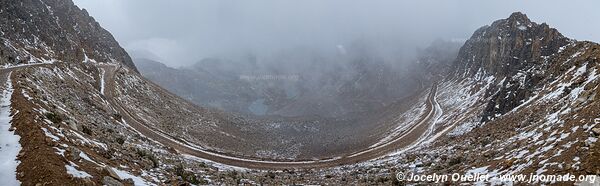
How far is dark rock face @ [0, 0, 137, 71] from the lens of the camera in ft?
182

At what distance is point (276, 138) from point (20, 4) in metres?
54.8

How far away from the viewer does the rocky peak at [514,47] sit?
221 ft

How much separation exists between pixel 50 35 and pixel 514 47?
91.1m

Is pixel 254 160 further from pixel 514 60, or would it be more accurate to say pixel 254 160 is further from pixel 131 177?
pixel 514 60

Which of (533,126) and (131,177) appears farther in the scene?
(533,126)

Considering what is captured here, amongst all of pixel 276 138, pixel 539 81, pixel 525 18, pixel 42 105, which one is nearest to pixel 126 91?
pixel 276 138

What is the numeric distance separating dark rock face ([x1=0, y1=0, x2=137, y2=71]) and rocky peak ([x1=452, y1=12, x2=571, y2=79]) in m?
72.4

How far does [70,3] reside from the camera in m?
97.7

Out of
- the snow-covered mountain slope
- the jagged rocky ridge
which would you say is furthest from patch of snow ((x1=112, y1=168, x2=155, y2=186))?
the snow-covered mountain slope

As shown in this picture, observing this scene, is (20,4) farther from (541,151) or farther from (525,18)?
(525,18)

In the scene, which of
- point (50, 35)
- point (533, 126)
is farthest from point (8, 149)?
point (50, 35)

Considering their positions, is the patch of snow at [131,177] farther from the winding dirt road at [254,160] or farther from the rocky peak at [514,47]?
the rocky peak at [514,47]

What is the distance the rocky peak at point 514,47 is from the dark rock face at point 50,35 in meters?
Answer: 72.4

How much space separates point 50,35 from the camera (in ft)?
232
